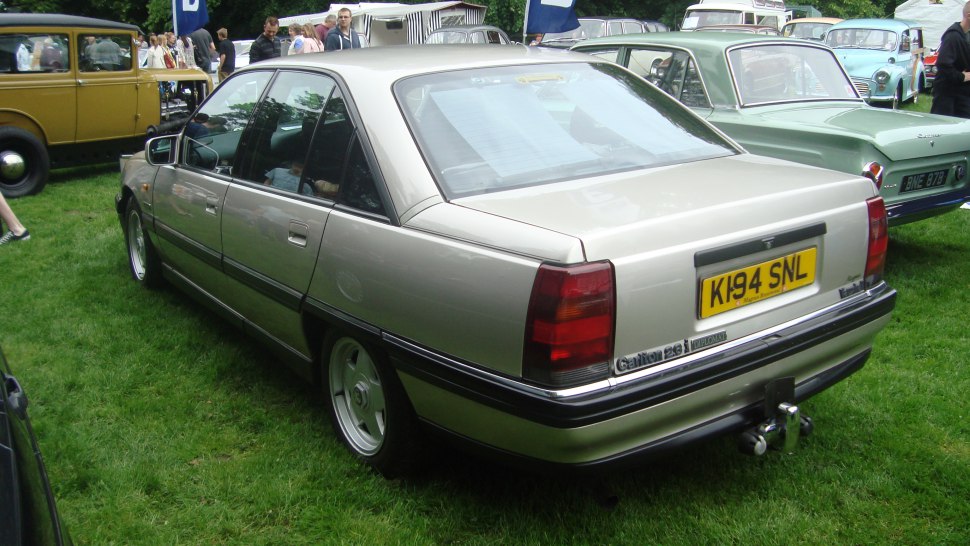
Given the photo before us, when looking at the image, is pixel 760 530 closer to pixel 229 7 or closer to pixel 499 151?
pixel 499 151

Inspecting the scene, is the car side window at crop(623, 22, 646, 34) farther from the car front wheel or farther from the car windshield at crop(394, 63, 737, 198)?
the car windshield at crop(394, 63, 737, 198)

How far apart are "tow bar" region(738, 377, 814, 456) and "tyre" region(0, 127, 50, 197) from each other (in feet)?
26.5

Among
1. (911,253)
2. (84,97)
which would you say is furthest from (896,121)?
(84,97)

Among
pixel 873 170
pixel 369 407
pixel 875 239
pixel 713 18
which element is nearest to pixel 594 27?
pixel 713 18

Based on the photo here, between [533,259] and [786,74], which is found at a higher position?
[786,74]

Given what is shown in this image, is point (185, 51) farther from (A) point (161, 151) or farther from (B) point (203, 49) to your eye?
(A) point (161, 151)

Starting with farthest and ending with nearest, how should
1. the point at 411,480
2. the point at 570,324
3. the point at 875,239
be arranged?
the point at 411,480, the point at 875,239, the point at 570,324

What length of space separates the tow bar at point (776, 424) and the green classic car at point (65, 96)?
26.5ft

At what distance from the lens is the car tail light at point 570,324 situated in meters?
2.24

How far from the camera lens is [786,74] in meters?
6.01

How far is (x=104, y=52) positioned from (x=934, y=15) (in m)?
24.5

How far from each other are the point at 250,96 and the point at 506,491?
2.31 meters

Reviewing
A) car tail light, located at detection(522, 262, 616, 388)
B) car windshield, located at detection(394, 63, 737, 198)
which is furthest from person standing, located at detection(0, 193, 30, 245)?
car tail light, located at detection(522, 262, 616, 388)

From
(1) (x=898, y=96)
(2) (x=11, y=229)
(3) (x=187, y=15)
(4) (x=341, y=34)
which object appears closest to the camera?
(2) (x=11, y=229)
